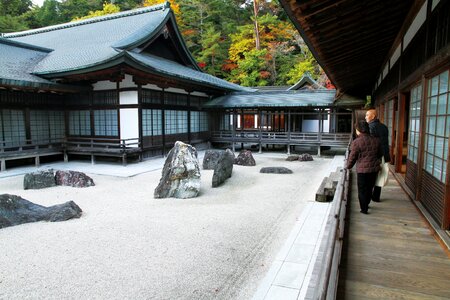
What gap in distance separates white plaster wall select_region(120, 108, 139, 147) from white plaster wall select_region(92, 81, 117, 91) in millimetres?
1119

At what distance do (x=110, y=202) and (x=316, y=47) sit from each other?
5666 mm

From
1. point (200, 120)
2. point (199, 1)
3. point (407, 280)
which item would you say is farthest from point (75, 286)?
point (199, 1)

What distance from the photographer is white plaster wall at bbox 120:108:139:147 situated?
42.2ft

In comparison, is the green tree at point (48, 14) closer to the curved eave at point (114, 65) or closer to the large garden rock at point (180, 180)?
the curved eave at point (114, 65)

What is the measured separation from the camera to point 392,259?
2.98 meters

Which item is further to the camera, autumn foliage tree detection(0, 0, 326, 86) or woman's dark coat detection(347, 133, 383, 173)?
autumn foliage tree detection(0, 0, 326, 86)

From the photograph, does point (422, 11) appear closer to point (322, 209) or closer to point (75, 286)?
point (322, 209)

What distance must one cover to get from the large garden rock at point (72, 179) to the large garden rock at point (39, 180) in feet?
0.52

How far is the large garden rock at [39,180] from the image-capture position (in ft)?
27.5

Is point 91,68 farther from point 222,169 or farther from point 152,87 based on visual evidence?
point 222,169

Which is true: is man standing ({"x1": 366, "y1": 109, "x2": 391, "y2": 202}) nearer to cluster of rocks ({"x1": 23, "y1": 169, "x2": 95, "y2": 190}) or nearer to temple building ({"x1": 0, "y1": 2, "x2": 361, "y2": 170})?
cluster of rocks ({"x1": 23, "y1": 169, "x2": 95, "y2": 190})

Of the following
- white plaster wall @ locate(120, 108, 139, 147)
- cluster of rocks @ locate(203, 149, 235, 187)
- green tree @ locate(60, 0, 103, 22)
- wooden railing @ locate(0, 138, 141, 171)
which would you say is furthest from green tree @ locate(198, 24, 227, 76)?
cluster of rocks @ locate(203, 149, 235, 187)

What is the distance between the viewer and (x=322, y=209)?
6383 millimetres

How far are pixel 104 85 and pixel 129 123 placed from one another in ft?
6.86
